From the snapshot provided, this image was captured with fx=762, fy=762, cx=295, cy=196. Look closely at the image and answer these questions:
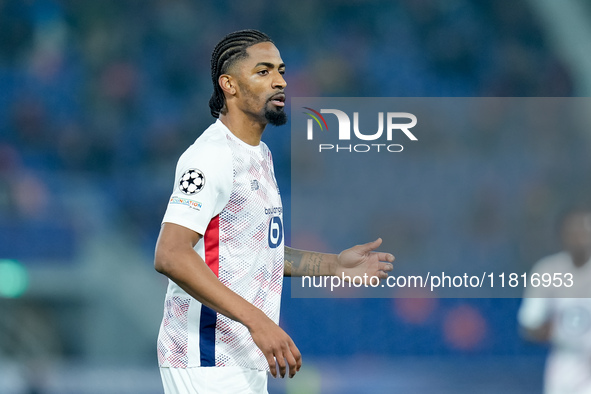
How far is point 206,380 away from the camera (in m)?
2.24

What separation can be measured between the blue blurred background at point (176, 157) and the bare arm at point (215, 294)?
13.2 feet

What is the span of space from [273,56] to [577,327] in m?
2.56

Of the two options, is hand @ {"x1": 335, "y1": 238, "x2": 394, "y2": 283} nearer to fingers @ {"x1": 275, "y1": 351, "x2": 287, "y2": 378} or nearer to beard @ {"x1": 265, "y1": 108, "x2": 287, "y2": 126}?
beard @ {"x1": 265, "y1": 108, "x2": 287, "y2": 126}

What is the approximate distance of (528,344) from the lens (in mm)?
6309

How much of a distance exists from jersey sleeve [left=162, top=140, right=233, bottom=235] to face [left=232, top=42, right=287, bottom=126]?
0.27 meters

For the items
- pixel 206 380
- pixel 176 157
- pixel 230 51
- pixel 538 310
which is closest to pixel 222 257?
pixel 206 380

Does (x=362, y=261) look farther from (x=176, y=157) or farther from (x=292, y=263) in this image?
Result: (x=176, y=157)

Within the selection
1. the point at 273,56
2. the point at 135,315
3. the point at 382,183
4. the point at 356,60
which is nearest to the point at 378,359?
the point at 382,183

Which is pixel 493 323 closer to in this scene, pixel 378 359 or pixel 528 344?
pixel 528 344

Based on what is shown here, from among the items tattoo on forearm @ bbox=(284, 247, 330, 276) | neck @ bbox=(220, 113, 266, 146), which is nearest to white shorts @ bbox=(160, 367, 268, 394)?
tattoo on forearm @ bbox=(284, 247, 330, 276)

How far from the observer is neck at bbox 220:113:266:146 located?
2.46m

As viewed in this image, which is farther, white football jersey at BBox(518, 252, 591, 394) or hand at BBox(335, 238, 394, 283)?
white football jersey at BBox(518, 252, 591, 394)

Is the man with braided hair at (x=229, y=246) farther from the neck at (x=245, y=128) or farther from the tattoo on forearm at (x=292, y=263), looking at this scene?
the tattoo on forearm at (x=292, y=263)

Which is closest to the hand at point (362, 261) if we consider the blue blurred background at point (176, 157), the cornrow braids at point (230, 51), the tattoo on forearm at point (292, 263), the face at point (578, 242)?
the tattoo on forearm at point (292, 263)
